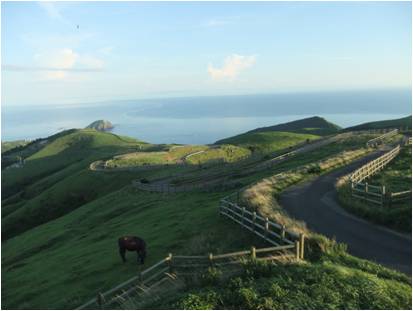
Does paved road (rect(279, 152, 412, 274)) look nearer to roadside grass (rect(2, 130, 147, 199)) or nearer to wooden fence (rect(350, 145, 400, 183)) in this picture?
wooden fence (rect(350, 145, 400, 183))

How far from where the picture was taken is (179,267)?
18.8 m

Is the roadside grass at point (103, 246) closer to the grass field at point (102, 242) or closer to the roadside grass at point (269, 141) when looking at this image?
the grass field at point (102, 242)

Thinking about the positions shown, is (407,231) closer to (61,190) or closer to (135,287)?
(135,287)

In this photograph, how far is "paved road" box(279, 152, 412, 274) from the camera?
818 inches

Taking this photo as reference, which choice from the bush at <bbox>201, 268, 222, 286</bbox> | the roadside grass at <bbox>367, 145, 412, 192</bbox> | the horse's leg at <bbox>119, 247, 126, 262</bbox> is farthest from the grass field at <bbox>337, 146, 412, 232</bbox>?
the horse's leg at <bbox>119, 247, 126, 262</bbox>

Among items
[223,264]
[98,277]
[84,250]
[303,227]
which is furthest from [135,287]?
[84,250]

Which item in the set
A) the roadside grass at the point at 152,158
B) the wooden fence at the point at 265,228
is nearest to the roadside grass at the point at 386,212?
the wooden fence at the point at 265,228

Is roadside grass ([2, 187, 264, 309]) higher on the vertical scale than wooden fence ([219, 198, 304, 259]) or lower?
lower

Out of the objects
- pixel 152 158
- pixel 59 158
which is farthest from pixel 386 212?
pixel 59 158

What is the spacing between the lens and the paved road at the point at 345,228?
20.8 metres

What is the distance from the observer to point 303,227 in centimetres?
2367

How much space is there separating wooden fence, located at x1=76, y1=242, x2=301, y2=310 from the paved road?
5.38 meters

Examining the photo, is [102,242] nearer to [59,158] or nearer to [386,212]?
[386,212]

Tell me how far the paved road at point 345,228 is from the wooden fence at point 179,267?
538cm
